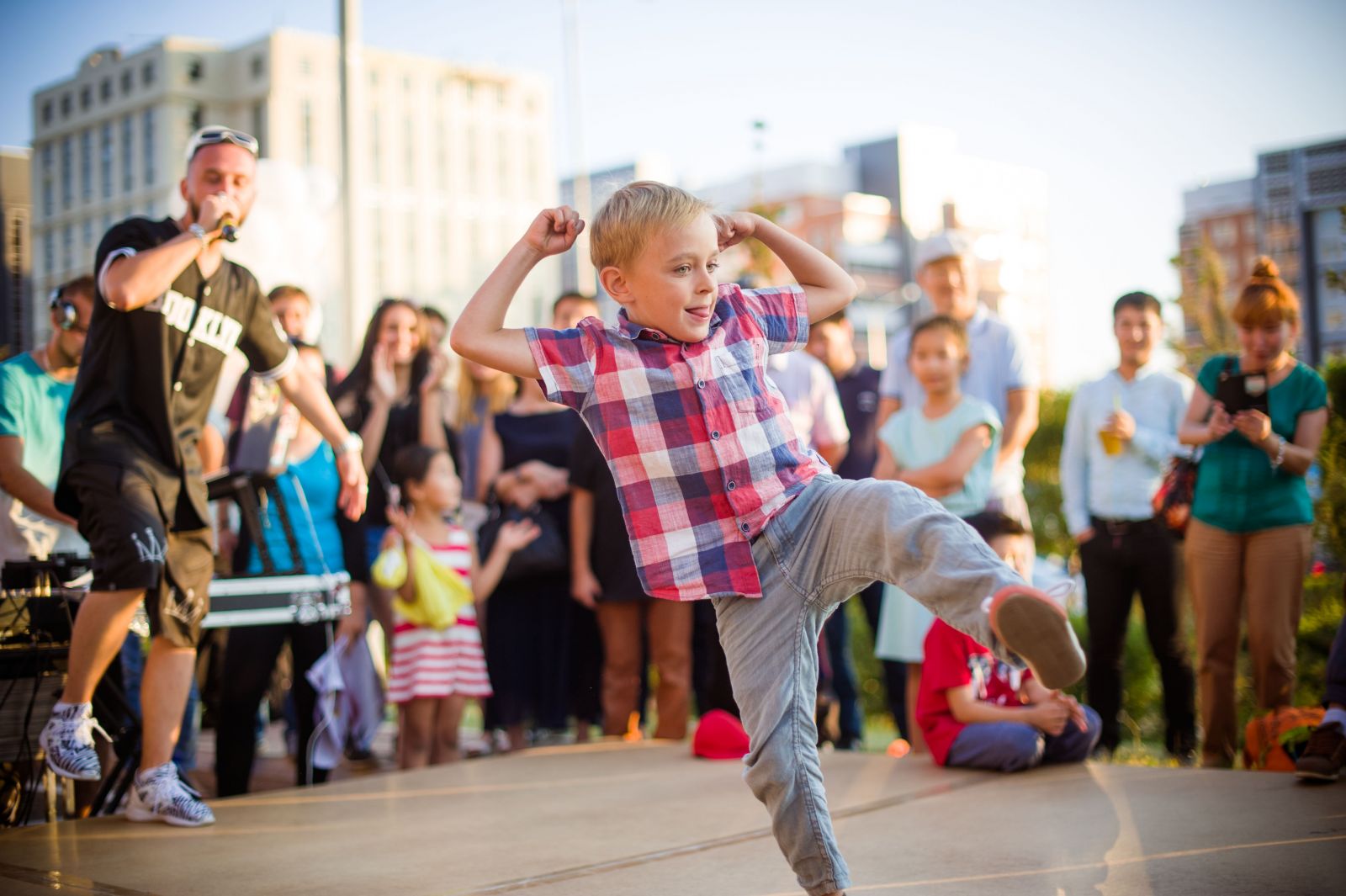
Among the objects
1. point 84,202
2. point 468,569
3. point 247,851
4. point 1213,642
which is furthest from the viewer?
point 84,202

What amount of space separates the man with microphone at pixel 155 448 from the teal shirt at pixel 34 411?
1.01 metres

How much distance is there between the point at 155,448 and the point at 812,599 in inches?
85.6

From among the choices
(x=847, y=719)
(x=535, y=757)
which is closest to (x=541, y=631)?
(x=535, y=757)

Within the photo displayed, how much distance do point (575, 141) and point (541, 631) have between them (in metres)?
29.9

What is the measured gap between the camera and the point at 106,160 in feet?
30.7

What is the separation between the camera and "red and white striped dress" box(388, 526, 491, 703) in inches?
216

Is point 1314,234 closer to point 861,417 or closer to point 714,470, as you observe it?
point 861,417

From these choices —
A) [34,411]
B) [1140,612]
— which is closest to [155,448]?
[34,411]

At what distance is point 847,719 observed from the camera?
20.2 ft

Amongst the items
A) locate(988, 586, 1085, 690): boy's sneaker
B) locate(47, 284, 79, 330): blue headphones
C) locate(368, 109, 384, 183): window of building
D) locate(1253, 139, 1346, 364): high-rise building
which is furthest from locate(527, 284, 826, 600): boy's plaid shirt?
locate(368, 109, 384, 183): window of building

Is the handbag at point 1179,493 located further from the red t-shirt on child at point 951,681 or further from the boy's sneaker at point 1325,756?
the boy's sneaker at point 1325,756

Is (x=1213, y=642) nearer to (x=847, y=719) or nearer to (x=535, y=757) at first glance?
(x=847, y=719)

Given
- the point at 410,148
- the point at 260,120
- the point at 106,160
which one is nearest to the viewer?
the point at 106,160

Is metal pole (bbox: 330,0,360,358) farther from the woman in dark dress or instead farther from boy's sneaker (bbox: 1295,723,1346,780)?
boy's sneaker (bbox: 1295,723,1346,780)
